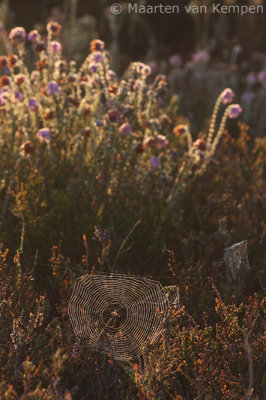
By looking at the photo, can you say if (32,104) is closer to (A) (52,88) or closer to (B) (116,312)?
(A) (52,88)

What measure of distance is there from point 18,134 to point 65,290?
138 centimetres

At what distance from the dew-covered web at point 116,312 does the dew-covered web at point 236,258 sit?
1.27 feet

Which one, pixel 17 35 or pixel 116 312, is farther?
pixel 17 35

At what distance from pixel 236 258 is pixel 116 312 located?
0.68 metres

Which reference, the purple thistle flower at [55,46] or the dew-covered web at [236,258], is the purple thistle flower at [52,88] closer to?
the purple thistle flower at [55,46]

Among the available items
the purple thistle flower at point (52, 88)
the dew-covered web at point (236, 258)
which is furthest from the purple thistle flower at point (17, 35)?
the dew-covered web at point (236, 258)

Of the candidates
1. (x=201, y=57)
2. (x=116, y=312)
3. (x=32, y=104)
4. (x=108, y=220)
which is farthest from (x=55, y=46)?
(x=201, y=57)

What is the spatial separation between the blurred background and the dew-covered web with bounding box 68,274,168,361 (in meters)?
3.28

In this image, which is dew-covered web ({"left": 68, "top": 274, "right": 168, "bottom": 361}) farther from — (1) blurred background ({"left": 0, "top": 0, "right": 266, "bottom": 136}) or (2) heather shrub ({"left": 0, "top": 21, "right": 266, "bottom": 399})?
(1) blurred background ({"left": 0, "top": 0, "right": 266, "bottom": 136})

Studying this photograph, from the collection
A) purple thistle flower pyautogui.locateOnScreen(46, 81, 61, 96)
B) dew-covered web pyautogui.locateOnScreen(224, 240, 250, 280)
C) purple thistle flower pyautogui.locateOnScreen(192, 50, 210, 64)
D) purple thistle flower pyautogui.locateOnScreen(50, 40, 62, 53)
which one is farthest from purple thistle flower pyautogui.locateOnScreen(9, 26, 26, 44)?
purple thistle flower pyautogui.locateOnScreen(192, 50, 210, 64)

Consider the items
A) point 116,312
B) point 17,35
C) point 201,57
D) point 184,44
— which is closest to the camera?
point 116,312

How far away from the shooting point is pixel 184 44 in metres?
7.91

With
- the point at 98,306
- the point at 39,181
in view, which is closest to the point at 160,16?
the point at 39,181

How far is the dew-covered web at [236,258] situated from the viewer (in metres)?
2.35
